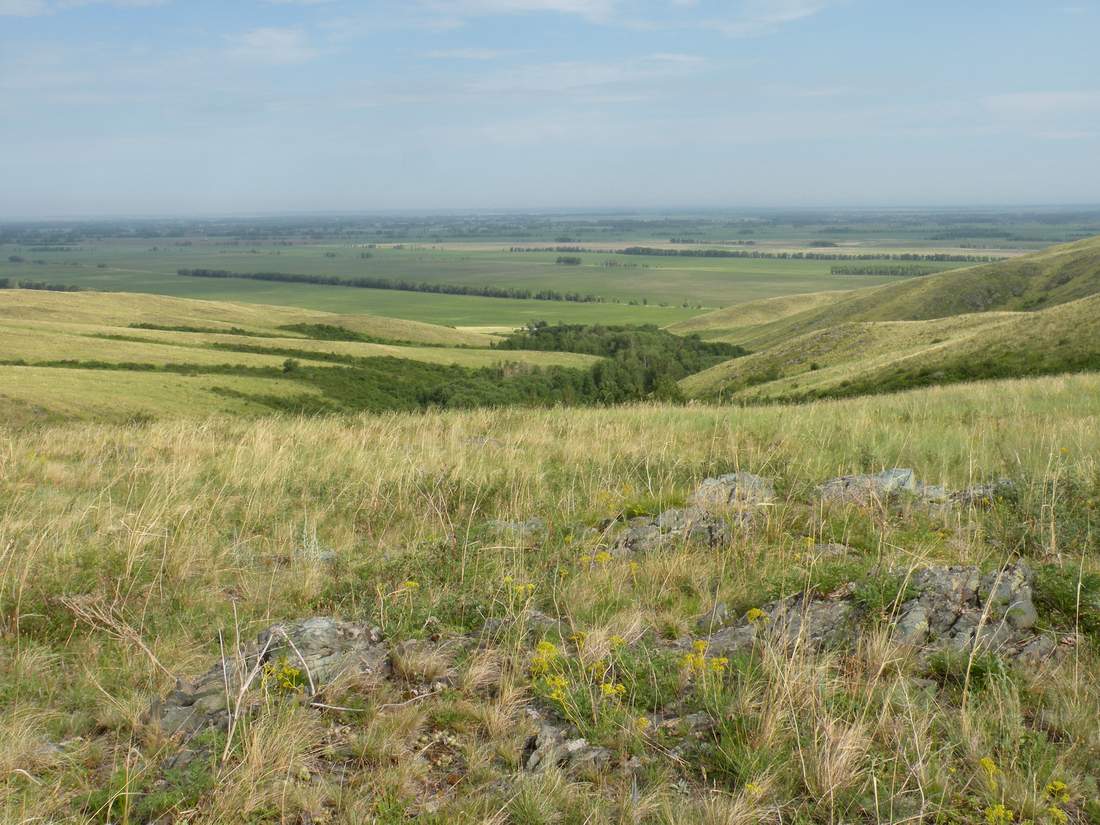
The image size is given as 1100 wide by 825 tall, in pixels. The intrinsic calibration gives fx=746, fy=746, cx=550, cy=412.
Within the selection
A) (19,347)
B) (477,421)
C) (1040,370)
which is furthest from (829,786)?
(19,347)

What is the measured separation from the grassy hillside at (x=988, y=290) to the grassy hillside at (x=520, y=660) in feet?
248

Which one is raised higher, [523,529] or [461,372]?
[523,529]

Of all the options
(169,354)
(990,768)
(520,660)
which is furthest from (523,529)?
(169,354)

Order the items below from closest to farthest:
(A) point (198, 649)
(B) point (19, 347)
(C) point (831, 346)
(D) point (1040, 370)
Answer: (A) point (198, 649) < (D) point (1040, 370) < (C) point (831, 346) < (B) point (19, 347)

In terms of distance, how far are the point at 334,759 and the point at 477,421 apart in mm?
9542

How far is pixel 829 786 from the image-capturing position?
2.99 m

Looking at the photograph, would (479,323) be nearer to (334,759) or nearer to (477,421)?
(477,421)

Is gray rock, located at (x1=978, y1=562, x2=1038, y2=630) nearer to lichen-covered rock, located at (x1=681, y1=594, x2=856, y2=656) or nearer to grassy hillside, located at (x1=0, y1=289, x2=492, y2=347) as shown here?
lichen-covered rock, located at (x1=681, y1=594, x2=856, y2=656)

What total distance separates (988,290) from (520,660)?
91531mm

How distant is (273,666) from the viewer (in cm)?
371

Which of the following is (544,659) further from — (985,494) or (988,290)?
(988,290)

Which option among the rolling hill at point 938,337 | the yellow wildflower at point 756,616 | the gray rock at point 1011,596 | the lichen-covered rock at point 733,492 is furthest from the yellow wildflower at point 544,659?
the rolling hill at point 938,337

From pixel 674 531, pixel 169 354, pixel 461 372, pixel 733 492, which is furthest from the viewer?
pixel 461 372

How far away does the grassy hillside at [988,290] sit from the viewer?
240ft
